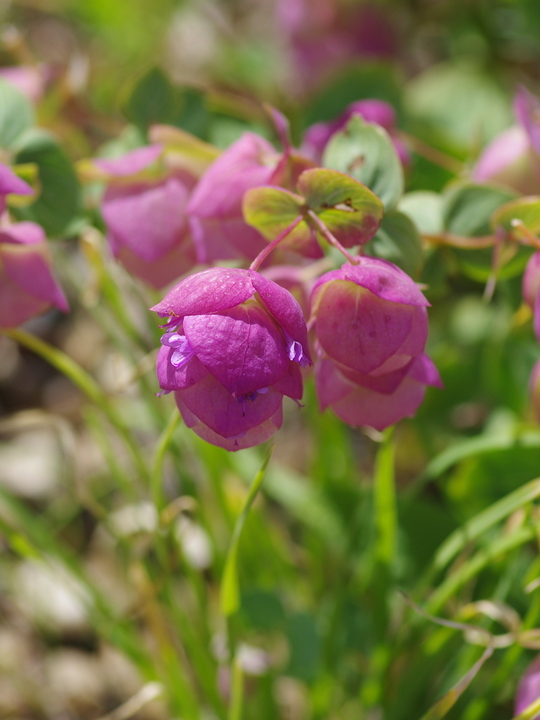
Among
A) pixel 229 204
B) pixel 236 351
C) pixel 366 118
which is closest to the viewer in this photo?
pixel 236 351

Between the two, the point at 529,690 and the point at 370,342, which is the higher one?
the point at 370,342

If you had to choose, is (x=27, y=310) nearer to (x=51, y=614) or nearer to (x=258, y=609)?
(x=258, y=609)

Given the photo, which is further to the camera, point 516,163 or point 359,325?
point 516,163

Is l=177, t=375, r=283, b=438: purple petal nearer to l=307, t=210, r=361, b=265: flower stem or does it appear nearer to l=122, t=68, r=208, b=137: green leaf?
l=307, t=210, r=361, b=265: flower stem

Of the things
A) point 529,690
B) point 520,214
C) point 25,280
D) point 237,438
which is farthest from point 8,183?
point 529,690

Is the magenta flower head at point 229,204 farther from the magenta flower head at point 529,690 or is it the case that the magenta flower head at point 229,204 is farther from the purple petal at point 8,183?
the magenta flower head at point 529,690

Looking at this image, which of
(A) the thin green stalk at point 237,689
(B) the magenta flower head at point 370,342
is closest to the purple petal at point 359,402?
(B) the magenta flower head at point 370,342

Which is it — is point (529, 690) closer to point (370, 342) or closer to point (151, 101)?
point (370, 342)

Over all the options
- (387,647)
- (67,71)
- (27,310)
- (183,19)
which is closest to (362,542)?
(387,647)
